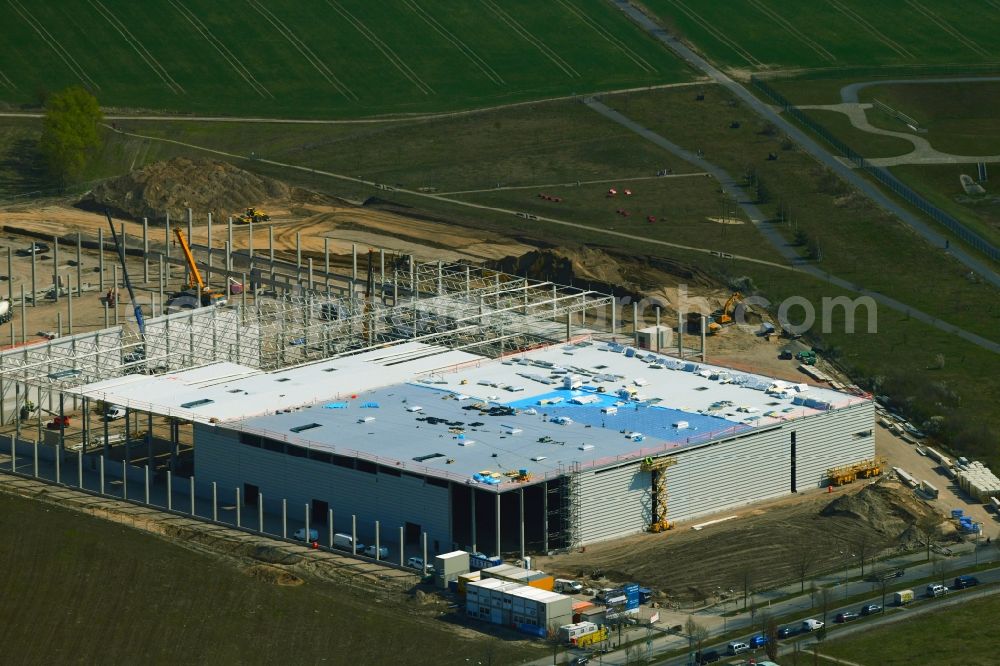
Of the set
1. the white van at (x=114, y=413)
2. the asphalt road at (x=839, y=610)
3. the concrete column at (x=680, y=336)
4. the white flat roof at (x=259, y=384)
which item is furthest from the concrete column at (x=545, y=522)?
the white van at (x=114, y=413)

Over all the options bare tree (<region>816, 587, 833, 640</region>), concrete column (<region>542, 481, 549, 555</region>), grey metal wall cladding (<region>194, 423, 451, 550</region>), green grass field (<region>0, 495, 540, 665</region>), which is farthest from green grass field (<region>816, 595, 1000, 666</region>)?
grey metal wall cladding (<region>194, 423, 451, 550</region>)

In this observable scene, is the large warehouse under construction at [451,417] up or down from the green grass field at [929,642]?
up

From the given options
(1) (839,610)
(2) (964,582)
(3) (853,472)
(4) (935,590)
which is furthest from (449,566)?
(3) (853,472)

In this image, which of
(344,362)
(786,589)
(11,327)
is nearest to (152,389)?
(344,362)

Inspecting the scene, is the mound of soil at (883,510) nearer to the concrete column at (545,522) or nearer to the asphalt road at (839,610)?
the asphalt road at (839,610)

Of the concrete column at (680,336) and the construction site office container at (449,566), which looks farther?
the concrete column at (680,336)

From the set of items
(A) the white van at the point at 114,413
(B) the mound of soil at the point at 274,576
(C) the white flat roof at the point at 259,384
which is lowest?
(B) the mound of soil at the point at 274,576

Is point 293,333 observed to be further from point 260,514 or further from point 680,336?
point 680,336

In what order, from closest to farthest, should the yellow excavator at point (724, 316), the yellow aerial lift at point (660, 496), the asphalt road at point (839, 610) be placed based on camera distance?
the asphalt road at point (839, 610), the yellow aerial lift at point (660, 496), the yellow excavator at point (724, 316)
